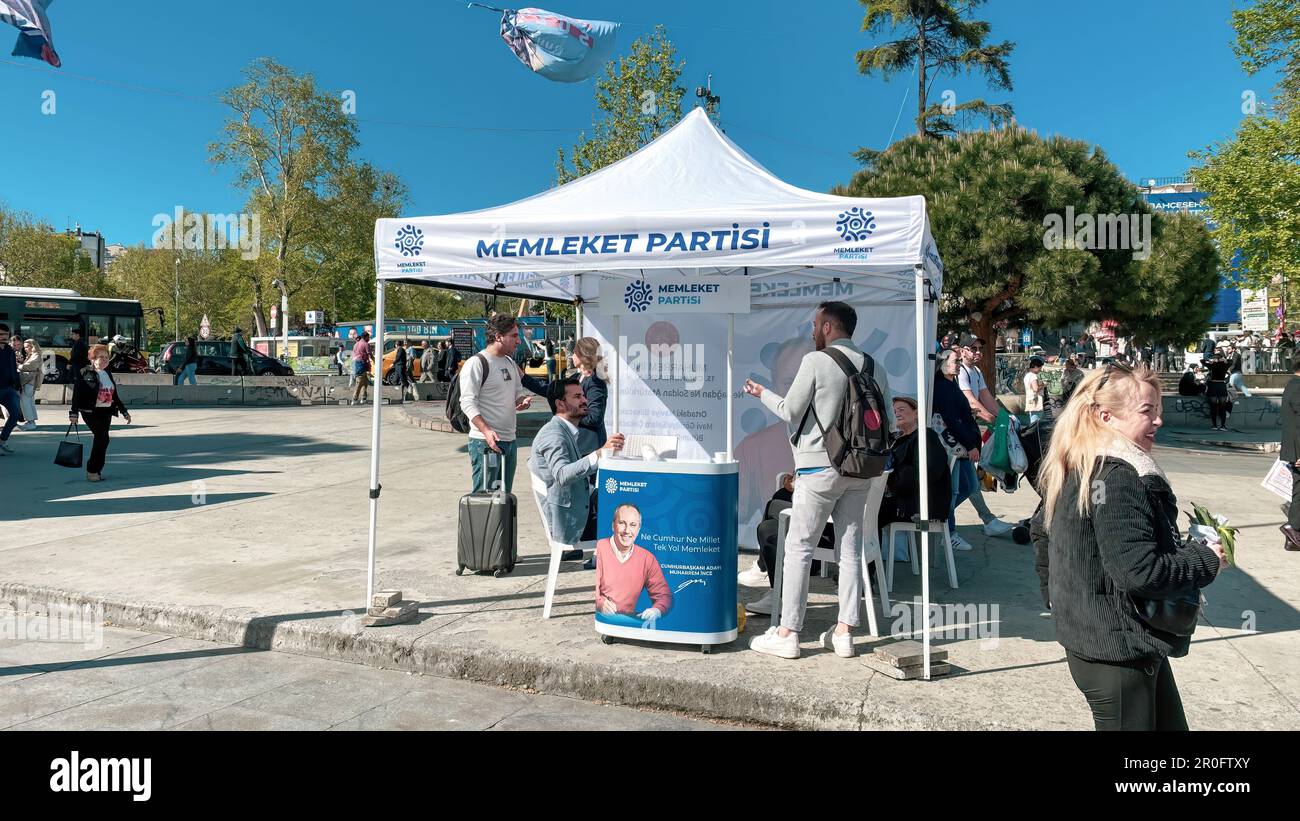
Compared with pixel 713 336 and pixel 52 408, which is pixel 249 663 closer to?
pixel 713 336

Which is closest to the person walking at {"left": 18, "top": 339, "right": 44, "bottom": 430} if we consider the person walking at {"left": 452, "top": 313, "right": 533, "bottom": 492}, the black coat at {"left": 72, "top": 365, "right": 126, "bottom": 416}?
the black coat at {"left": 72, "top": 365, "right": 126, "bottom": 416}

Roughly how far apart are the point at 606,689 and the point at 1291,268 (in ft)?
88.8

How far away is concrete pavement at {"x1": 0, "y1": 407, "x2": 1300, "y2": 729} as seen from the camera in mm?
4508

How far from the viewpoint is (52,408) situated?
22109 millimetres

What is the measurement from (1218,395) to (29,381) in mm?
24589

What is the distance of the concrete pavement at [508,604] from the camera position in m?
4.51

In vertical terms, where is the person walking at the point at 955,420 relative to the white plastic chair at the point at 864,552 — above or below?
above

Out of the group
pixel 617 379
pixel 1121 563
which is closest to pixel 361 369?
pixel 617 379

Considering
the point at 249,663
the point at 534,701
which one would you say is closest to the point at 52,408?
the point at 249,663

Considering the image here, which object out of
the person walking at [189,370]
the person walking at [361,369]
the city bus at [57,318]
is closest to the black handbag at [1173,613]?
the person walking at [361,369]

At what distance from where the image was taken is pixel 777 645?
5062 millimetres

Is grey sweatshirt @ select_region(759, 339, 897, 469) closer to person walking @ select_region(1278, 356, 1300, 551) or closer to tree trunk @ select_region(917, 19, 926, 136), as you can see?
person walking @ select_region(1278, 356, 1300, 551)

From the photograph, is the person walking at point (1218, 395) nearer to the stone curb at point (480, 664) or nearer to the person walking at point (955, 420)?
the person walking at point (955, 420)

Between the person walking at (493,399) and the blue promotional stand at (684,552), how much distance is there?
223cm
